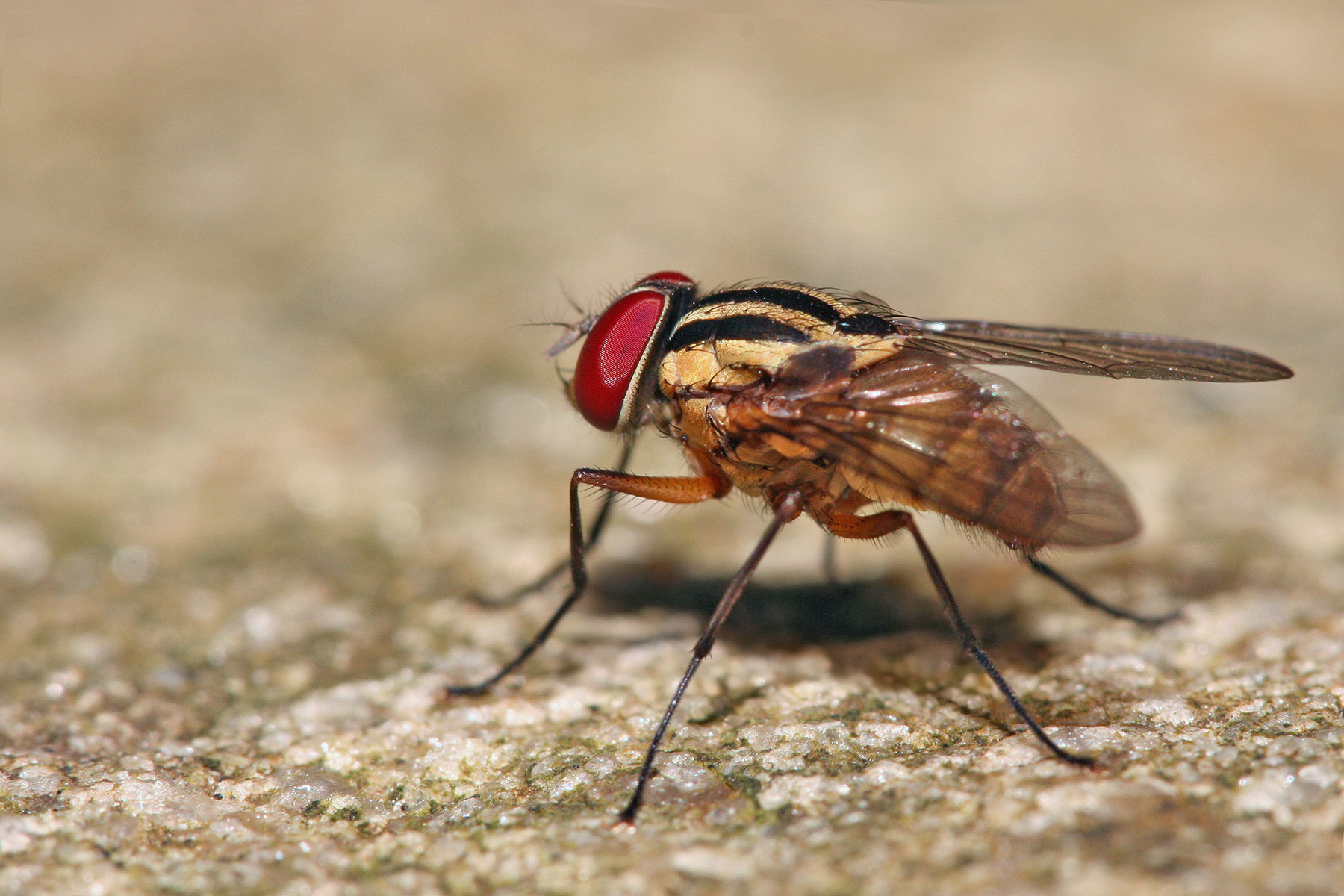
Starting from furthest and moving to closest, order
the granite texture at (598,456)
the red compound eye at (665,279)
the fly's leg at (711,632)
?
the red compound eye at (665,279) → the fly's leg at (711,632) → the granite texture at (598,456)

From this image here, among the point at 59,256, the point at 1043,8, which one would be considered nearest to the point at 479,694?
the point at 59,256

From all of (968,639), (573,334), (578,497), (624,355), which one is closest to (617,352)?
(624,355)

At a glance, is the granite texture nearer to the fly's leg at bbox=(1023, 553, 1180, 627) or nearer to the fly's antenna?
the fly's leg at bbox=(1023, 553, 1180, 627)

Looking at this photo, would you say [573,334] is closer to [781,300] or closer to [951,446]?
[781,300]

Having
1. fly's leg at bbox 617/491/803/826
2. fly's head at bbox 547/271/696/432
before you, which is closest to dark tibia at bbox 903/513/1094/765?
fly's leg at bbox 617/491/803/826

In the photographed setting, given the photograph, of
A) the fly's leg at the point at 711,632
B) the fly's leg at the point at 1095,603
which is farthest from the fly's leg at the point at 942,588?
the fly's leg at the point at 1095,603

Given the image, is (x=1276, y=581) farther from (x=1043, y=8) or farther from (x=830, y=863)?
(x=1043, y=8)

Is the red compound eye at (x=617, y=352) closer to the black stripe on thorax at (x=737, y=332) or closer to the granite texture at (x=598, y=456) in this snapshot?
the black stripe on thorax at (x=737, y=332)
